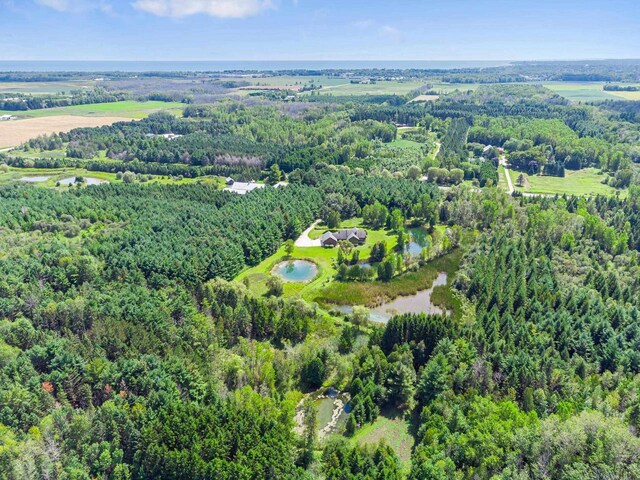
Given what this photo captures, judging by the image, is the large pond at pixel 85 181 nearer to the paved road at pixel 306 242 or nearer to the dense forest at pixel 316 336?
the dense forest at pixel 316 336

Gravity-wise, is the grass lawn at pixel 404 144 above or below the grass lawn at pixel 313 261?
above

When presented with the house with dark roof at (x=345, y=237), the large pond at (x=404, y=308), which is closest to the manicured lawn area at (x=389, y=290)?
the large pond at (x=404, y=308)

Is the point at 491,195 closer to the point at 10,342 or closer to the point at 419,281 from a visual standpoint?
the point at 419,281

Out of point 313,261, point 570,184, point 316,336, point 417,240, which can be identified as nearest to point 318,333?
point 316,336

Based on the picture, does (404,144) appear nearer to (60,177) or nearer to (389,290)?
(389,290)

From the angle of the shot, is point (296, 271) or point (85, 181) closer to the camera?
point (296, 271)

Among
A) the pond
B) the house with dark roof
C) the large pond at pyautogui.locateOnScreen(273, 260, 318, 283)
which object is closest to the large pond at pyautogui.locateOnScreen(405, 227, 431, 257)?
the house with dark roof
